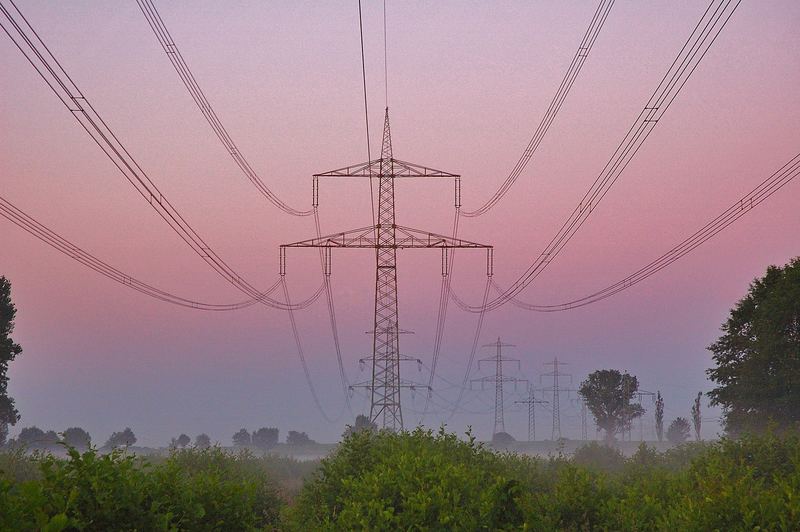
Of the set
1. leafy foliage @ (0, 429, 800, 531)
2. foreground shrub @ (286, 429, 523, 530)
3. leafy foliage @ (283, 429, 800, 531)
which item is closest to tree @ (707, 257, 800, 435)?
leafy foliage @ (0, 429, 800, 531)

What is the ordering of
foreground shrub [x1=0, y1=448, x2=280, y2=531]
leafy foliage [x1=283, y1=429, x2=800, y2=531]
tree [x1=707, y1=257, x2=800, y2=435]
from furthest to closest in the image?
tree [x1=707, y1=257, x2=800, y2=435] < leafy foliage [x1=283, y1=429, x2=800, y2=531] < foreground shrub [x1=0, y1=448, x2=280, y2=531]

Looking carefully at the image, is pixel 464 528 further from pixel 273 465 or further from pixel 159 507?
pixel 273 465

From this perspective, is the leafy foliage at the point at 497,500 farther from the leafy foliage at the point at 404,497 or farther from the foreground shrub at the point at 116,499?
the foreground shrub at the point at 116,499

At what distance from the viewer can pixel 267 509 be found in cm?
4928

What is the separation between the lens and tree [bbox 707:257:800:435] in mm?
88875

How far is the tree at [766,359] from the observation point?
8888cm

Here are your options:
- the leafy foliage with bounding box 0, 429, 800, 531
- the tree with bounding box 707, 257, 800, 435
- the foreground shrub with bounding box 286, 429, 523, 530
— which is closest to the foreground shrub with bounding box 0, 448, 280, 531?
the leafy foliage with bounding box 0, 429, 800, 531

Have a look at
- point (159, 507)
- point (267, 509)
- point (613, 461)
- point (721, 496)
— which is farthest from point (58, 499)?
point (613, 461)

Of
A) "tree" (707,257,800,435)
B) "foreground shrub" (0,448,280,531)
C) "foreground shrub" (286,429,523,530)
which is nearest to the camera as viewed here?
"foreground shrub" (0,448,280,531)

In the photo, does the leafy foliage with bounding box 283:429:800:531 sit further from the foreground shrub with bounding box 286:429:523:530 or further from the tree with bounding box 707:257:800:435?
the tree with bounding box 707:257:800:435

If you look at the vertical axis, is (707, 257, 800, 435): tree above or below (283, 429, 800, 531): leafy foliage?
above

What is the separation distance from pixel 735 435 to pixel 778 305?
1560cm

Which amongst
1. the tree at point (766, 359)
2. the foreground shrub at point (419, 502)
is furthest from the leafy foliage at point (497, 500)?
the tree at point (766, 359)

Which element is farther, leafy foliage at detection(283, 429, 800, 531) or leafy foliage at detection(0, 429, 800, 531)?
leafy foliage at detection(283, 429, 800, 531)
